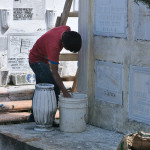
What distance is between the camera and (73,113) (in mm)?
7730

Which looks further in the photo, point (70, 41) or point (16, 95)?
point (16, 95)

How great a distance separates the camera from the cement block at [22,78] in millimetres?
12328

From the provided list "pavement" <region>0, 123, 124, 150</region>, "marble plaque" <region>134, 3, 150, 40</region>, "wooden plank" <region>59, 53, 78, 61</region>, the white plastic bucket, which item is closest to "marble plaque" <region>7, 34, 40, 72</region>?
"wooden plank" <region>59, 53, 78, 61</region>

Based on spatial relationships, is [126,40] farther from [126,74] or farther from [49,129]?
[49,129]

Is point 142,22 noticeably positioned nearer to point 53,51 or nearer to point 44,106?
point 53,51

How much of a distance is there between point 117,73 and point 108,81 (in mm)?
259

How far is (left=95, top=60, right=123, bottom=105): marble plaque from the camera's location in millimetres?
7707

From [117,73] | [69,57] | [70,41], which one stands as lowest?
[117,73]

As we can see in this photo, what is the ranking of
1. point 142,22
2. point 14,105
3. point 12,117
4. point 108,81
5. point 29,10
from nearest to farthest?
point 142,22, point 108,81, point 12,117, point 14,105, point 29,10

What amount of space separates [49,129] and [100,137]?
77cm

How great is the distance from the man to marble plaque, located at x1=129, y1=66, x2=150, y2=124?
88cm

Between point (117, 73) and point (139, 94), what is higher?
point (117, 73)

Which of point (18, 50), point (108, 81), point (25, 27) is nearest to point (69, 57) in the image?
point (108, 81)

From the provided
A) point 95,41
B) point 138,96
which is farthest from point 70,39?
point 138,96
